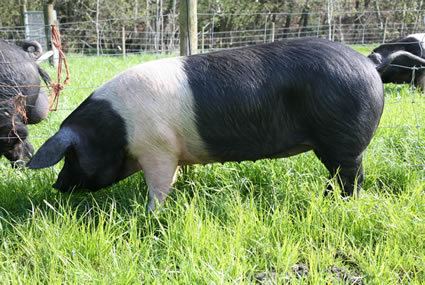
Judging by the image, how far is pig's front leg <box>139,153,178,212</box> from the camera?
2.84 metres

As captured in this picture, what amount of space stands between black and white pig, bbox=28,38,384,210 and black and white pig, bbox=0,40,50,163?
109 cm

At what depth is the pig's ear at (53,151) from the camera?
8.81 ft

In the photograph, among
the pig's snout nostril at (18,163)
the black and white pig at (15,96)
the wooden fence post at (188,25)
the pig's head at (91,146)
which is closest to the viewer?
the pig's head at (91,146)

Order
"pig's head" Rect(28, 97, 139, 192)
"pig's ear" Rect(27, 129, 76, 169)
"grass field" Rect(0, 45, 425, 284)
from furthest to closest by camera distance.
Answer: "pig's head" Rect(28, 97, 139, 192) → "pig's ear" Rect(27, 129, 76, 169) → "grass field" Rect(0, 45, 425, 284)

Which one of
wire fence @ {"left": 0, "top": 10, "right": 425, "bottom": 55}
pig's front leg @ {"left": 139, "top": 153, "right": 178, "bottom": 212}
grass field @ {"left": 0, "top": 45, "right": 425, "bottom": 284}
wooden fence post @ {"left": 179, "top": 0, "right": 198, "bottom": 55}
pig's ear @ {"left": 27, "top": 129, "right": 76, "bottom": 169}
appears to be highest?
wooden fence post @ {"left": 179, "top": 0, "right": 198, "bottom": 55}

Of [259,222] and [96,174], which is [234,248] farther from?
[96,174]

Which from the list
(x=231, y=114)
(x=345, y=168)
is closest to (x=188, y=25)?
(x=231, y=114)

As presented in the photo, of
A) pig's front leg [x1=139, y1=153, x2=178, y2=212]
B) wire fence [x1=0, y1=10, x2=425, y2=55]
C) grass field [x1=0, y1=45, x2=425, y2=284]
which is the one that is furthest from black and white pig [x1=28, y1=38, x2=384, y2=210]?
wire fence [x1=0, y1=10, x2=425, y2=55]

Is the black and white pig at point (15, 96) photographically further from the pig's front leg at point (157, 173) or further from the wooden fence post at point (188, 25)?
the pig's front leg at point (157, 173)

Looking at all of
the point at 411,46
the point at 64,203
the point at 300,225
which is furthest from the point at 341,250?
the point at 411,46

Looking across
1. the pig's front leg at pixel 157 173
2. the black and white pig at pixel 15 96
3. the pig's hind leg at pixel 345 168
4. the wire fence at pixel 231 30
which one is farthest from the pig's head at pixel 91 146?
the wire fence at pixel 231 30

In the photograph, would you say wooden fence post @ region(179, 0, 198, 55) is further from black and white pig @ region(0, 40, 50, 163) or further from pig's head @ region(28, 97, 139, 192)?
black and white pig @ region(0, 40, 50, 163)

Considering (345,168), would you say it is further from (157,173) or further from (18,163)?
(18,163)

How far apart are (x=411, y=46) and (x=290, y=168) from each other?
5230mm
